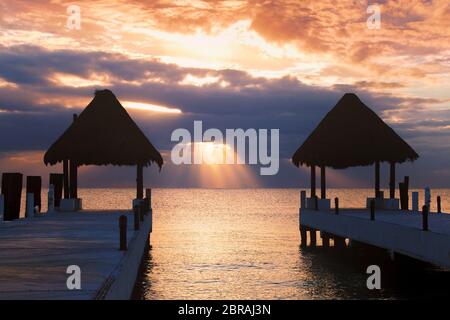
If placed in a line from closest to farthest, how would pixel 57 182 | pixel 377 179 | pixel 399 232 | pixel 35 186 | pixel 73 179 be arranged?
1. pixel 399 232
2. pixel 73 179
3. pixel 35 186
4. pixel 377 179
5. pixel 57 182

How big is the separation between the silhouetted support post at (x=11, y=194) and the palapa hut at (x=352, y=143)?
12.8 meters

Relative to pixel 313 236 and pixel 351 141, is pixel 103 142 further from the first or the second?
pixel 351 141

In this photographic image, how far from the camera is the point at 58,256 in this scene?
47.3ft

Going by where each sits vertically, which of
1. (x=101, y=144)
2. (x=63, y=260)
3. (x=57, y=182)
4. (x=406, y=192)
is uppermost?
(x=101, y=144)

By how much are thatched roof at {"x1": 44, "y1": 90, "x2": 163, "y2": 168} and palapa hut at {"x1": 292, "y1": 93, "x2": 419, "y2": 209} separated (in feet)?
23.2

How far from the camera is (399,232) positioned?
67.0ft

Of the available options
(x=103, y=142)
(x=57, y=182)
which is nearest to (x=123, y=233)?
(x=103, y=142)

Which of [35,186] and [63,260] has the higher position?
[35,186]

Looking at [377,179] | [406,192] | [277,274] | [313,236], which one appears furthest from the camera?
[406,192]

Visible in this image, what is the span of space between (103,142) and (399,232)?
15742mm

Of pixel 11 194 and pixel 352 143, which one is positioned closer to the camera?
pixel 11 194

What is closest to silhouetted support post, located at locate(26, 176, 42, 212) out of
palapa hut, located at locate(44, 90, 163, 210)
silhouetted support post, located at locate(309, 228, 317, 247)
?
palapa hut, located at locate(44, 90, 163, 210)

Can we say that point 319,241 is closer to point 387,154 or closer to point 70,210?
point 387,154

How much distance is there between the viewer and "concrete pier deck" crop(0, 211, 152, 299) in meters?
10.5
